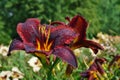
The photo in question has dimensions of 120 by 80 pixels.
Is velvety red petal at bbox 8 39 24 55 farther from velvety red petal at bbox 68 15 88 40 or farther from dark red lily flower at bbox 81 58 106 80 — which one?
dark red lily flower at bbox 81 58 106 80

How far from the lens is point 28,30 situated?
2521 mm

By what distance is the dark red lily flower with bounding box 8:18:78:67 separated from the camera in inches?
92.0

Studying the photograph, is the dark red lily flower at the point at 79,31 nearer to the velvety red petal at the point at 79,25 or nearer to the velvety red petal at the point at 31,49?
the velvety red petal at the point at 79,25

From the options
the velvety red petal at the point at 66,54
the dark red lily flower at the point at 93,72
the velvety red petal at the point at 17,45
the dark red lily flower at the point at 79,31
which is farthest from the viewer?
the dark red lily flower at the point at 93,72

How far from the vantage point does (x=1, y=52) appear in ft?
13.9

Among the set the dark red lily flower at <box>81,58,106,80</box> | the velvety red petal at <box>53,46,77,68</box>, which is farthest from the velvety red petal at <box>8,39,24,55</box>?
the dark red lily flower at <box>81,58,106,80</box>

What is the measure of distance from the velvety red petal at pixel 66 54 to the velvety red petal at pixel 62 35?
7 centimetres

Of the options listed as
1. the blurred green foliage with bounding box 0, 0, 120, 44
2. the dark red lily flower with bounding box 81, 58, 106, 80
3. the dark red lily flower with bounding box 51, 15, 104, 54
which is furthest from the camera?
the blurred green foliage with bounding box 0, 0, 120, 44

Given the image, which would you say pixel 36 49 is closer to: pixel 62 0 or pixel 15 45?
pixel 15 45

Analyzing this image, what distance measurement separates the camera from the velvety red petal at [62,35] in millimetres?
2439

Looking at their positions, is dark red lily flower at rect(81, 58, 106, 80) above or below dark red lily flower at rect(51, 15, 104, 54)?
below

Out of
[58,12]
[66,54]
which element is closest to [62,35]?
[66,54]

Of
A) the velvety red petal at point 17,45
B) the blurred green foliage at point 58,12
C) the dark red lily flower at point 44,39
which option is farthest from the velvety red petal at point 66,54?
the blurred green foliage at point 58,12

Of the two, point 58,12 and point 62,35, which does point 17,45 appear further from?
point 58,12
